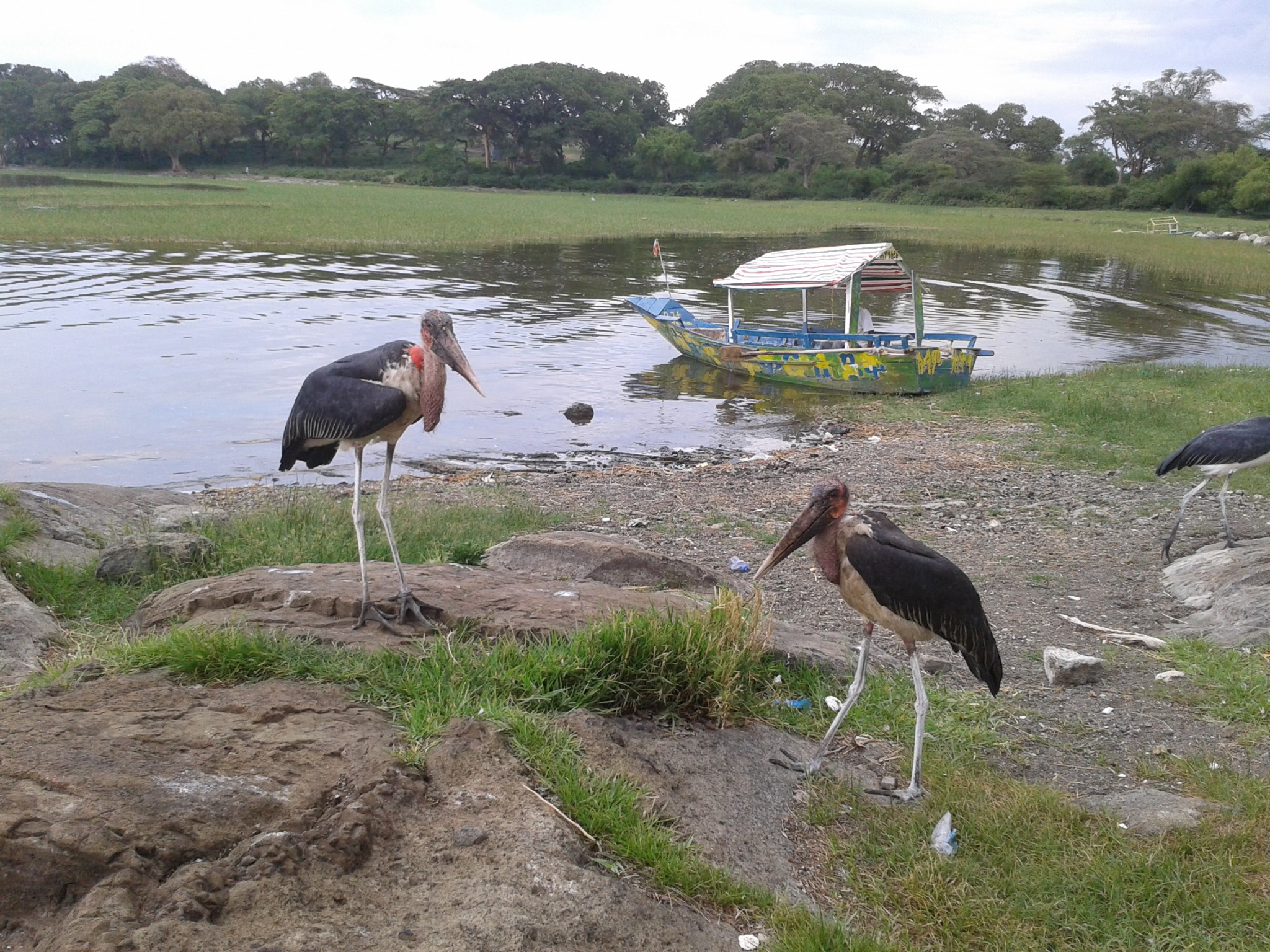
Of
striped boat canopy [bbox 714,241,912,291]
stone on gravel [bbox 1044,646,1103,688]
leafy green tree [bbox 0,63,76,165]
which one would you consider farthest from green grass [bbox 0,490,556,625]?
leafy green tree [bbox 0,63,76,165]

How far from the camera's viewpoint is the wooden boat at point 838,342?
1900 centimetres

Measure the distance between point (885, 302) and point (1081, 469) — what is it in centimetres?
2103

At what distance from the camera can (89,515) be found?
919cm

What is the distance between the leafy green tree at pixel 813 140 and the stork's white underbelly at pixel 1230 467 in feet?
262

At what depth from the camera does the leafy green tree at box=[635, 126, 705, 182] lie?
90875 millimetres

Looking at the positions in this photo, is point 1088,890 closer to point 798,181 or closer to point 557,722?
point 557,722

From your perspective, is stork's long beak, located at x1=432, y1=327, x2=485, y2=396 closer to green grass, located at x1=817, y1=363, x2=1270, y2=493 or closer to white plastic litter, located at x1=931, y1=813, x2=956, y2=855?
white plastic litter, located at x1=931, y1=813, x2=956, y2=855

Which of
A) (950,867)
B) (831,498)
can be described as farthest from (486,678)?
(950,867)

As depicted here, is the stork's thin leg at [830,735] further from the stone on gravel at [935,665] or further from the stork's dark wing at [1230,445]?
the stork's dark wing at [1230,445]

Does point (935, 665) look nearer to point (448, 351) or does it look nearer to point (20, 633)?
point (448, 351)

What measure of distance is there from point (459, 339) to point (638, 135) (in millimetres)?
78403

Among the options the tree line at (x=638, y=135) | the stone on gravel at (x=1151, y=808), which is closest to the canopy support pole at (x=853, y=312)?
the stone on gravel at (x=1151, y=808)

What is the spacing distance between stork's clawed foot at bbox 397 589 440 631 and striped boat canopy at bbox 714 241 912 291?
14.4 meters

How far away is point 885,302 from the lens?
32562 millimetres
